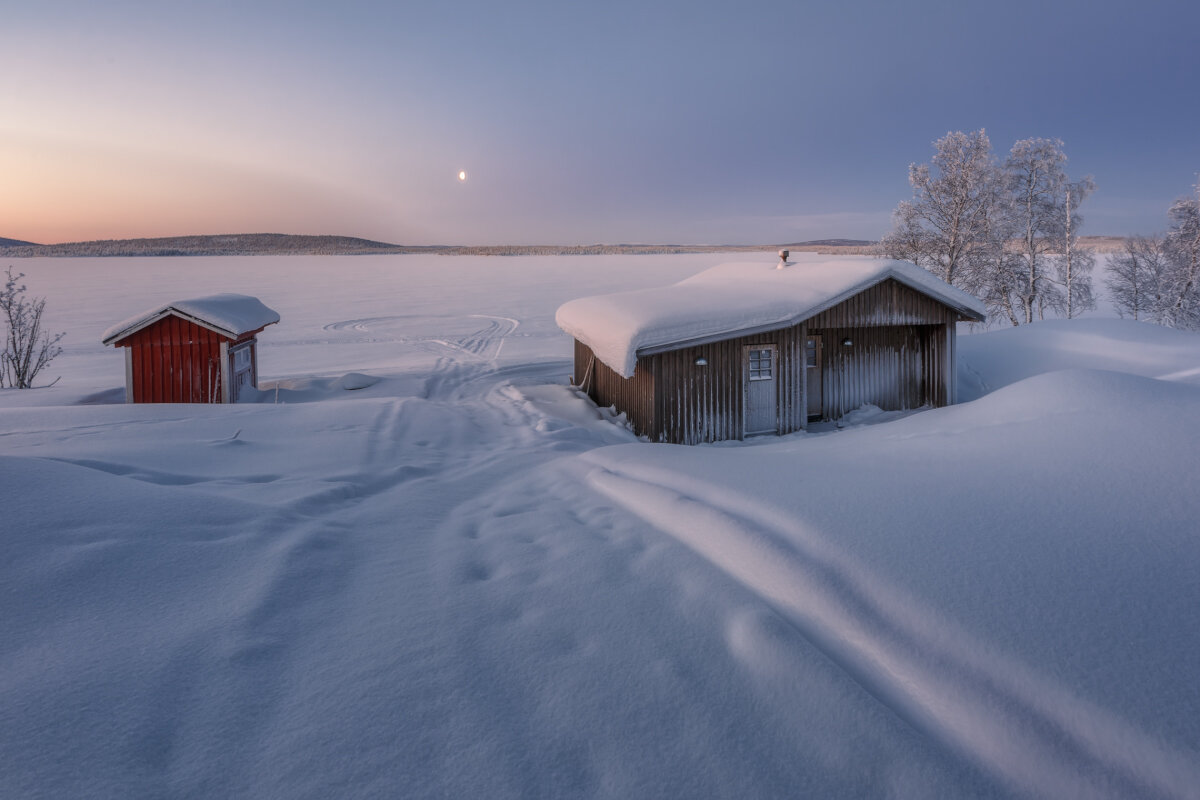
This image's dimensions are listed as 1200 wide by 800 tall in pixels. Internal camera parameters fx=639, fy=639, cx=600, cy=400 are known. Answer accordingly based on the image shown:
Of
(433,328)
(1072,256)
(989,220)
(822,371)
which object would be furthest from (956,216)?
(433,328)

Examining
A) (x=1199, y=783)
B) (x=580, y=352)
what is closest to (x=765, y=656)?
(x=1199, y=783)

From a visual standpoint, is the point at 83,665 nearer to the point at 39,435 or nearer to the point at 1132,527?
the point at 1132,527

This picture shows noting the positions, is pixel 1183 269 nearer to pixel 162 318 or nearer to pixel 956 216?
pixel 956 216

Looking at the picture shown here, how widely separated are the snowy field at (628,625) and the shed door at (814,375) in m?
7.07

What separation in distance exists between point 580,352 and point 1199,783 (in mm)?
15183

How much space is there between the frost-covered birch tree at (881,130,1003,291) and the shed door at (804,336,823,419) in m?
15.5

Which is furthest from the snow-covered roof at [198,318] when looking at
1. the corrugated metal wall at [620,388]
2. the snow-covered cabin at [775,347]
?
the corrugated metal wall at [620,388]

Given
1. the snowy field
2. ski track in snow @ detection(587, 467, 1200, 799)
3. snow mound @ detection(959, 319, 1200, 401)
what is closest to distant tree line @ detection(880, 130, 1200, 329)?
snow mound @ detection(959, 319, 1200, 401)

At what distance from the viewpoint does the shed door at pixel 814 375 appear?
1405 cm

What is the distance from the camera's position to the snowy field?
252 cm

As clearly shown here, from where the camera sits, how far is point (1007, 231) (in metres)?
26.2

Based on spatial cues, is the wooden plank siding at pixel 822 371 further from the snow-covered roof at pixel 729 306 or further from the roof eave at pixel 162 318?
the roof eave at pixel 162 318

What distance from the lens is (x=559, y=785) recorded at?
2441mm

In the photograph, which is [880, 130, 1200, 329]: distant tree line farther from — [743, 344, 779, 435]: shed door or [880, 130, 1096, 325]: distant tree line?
[743, 344, 779, 435]: shed door
